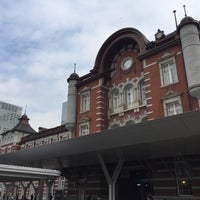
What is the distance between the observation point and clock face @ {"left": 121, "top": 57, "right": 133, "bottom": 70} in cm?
2198

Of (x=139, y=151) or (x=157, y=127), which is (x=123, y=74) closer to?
(x=139, y=151)

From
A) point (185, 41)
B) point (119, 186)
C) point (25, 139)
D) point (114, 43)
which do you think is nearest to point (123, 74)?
point (114, 43)

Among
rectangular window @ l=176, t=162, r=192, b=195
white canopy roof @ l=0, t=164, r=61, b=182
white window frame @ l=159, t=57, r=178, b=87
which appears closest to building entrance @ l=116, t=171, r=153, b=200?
rectangular window @ l=176, t=162, r=192, b=195

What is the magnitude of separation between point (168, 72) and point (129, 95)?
426cm

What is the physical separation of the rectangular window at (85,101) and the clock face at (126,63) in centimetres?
449

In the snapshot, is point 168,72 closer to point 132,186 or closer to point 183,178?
point 183,178

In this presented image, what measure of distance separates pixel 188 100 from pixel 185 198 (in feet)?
20.4

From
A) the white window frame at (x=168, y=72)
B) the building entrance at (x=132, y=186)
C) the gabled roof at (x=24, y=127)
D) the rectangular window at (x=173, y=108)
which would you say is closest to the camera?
the rectangular window at (x=173, y=108)

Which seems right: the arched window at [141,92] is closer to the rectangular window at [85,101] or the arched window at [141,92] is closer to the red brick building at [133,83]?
the red brick building at [133,83]

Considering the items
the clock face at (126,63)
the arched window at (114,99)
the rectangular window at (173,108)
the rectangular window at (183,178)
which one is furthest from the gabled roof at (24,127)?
the rectangular window at (183,178)

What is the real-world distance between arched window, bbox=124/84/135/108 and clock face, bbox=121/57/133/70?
1.86 meters

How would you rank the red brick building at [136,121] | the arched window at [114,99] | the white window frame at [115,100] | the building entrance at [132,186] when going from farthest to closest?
the arched window at [114,99], the white window frame at [115,100], the building entrance at [132,186], the red brick building at [136,121]

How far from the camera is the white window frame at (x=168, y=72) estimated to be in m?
17.9

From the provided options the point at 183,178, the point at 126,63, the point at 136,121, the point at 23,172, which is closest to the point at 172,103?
the point at 136,121
